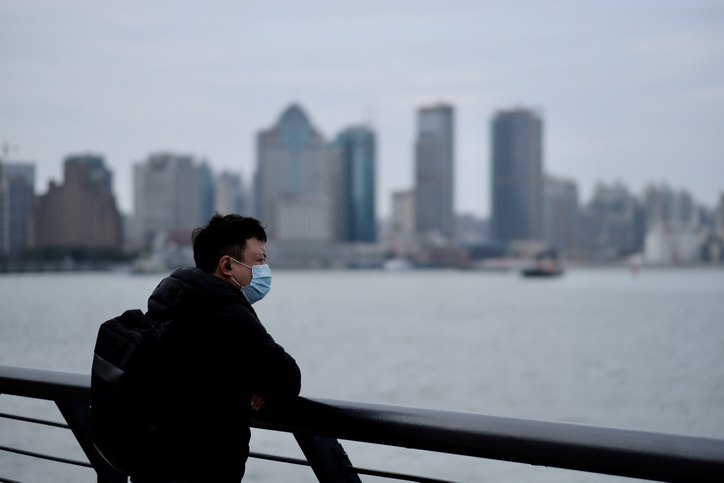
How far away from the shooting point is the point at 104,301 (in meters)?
73.8

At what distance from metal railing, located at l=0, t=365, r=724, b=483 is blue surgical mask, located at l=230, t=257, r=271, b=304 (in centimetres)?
38

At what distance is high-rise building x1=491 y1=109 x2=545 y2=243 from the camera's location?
7096 inches

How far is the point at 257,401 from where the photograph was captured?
6.52 feet

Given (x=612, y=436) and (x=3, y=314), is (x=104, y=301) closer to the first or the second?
(x=3, y=314)

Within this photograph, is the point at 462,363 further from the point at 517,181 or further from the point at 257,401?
the point at 517,181

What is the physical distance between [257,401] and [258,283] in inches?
14.4

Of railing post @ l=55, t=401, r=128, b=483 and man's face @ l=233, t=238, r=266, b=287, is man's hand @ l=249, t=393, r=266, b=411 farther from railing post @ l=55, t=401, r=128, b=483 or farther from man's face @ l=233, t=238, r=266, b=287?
railing post @ l=55, t=401, r=128, b=483

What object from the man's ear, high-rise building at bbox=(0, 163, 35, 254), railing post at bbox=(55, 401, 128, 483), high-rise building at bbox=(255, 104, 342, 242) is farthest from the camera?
high-rise building at bbox=(255, 104, 342, 242)

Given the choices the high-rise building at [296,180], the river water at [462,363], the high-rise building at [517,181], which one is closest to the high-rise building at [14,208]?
the river water at [462,363]

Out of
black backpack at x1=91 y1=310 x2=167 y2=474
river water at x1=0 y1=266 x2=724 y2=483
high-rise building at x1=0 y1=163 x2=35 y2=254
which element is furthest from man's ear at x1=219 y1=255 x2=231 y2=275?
high-rise building at x1=0 y1=163 x2=35 y2=254

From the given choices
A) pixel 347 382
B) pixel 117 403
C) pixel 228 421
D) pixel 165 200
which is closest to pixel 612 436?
pixel 228 421

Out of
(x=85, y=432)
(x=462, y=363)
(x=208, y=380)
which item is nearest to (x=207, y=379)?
(x=208, y=380)

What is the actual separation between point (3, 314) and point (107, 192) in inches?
1784

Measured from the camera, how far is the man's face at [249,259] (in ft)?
6.84
